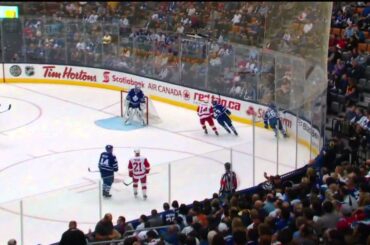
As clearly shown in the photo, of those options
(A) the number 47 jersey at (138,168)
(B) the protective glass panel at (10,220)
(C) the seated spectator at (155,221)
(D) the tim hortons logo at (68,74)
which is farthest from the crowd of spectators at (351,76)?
(D) the tim hortons logo at (68,74)

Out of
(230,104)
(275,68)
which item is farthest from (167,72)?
(275,68)

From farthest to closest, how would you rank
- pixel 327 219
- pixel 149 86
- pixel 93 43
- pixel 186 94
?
pixel 93 43, pixel 149 86, pixel 186 94, pixel 327 219

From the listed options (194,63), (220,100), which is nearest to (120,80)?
(194,63)

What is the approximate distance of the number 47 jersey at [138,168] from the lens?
37.5 feet

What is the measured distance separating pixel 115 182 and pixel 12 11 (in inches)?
611

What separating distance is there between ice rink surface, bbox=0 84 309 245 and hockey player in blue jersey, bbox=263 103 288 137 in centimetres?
26

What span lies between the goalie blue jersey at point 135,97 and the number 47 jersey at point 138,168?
559 cm

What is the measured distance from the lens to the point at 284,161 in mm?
12531

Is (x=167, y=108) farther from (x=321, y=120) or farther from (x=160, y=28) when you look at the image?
(x=321, y=120)

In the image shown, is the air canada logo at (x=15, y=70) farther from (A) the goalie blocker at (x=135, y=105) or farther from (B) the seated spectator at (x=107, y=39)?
(A) the goalie blocker at (x=135, y=105)

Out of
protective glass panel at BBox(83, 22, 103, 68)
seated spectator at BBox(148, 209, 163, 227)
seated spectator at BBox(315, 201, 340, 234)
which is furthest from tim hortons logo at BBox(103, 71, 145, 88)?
seated spectator at BBox(315, 201, 340, 234)

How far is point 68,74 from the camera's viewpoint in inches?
894

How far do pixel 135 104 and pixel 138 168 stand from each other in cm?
589

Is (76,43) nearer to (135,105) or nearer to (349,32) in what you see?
(135,105)
